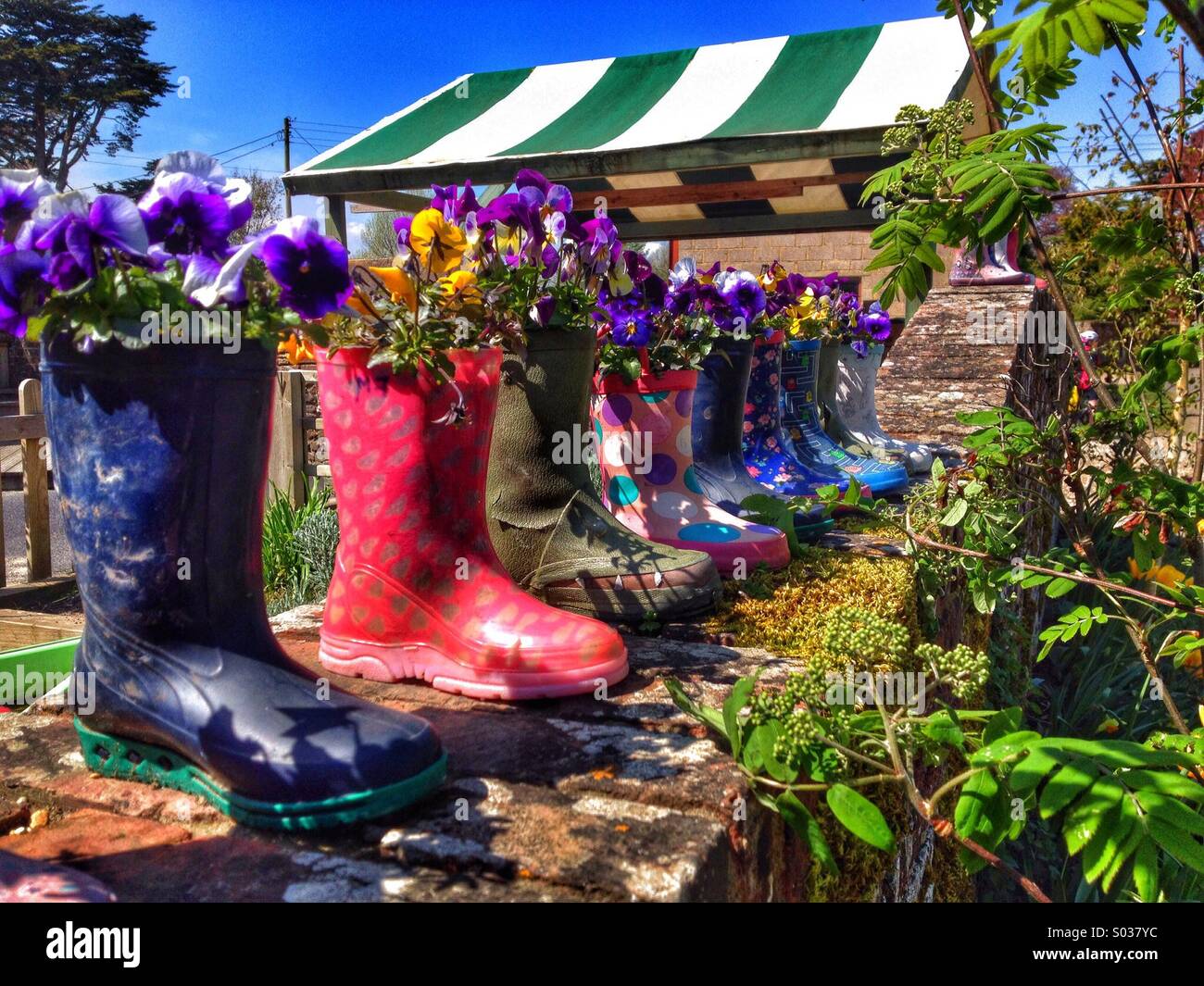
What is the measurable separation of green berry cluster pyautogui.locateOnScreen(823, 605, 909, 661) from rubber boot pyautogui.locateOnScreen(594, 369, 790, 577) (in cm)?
76

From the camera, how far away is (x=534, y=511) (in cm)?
187

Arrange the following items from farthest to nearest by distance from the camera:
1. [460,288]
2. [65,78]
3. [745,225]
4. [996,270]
Answer: [65,78] → [745,225] → [996,270] → [460,288]

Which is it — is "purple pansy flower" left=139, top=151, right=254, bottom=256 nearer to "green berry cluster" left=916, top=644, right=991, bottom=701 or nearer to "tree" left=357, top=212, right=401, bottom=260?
"green berry cluster" left=916, top=644, right=991, bottom=701

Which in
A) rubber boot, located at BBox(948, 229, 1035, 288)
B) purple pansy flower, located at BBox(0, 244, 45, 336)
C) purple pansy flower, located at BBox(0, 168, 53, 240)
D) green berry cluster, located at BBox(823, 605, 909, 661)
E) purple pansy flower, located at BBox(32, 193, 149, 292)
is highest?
rubber boot, located at BBox(948, 229, 1035, 288)

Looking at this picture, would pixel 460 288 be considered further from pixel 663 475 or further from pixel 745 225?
pixel 745 225

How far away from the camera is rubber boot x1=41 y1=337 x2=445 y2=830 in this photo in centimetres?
103

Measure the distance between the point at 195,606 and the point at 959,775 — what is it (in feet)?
3.01

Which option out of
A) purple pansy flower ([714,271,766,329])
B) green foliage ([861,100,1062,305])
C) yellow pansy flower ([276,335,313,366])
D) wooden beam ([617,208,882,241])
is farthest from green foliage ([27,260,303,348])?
wooden beam ([617,208,882,241])

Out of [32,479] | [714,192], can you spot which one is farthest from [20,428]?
[714,192]

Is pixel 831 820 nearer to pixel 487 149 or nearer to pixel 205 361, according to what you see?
pixel 205 361

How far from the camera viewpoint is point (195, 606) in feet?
3.63

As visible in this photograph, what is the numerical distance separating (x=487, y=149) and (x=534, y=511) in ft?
18.1

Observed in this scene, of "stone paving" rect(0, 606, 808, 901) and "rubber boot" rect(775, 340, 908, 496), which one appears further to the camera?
"rubber boot" rect(775, 340, 908, 496)
